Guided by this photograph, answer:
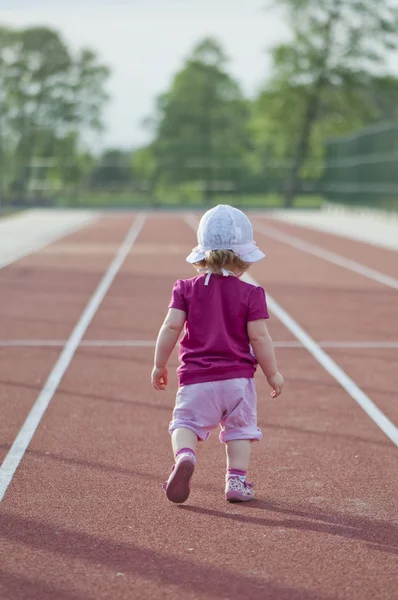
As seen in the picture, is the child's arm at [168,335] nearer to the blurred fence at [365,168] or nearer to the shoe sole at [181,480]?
the shoe sole at [181,480]

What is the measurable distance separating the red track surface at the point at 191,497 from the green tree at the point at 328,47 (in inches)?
2276

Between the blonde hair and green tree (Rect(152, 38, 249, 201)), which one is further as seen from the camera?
green tree (Rect(152, 38, 249, 201))

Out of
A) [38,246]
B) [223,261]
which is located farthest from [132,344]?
[38,246]

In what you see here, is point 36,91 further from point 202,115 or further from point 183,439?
point 183,439

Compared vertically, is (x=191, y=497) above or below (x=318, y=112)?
above

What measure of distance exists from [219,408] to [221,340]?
32 cm

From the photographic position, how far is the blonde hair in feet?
18.0

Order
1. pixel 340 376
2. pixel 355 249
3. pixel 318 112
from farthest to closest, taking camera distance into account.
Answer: pixel 318 112, pixel 355 249, pixel 340 376

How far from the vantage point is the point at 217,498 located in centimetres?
565

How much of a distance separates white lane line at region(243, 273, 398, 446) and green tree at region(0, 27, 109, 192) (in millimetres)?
70148

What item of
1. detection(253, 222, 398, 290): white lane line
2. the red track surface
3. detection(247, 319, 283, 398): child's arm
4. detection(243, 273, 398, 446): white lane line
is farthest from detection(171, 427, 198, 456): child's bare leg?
detection(253, 222, 398, 290): white lane line

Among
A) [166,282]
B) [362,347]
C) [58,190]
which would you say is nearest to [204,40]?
[58,190]

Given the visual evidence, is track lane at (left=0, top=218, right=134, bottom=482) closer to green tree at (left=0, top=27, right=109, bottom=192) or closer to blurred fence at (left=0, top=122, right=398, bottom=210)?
blurred fence at (left=0, top=122, right=398, bottom=210)

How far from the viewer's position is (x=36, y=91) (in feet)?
273
